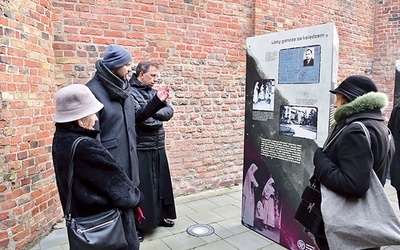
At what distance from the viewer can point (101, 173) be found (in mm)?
1818

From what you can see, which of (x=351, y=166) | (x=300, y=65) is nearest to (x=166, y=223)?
(x=300, y=65)

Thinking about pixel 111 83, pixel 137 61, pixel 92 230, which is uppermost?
pixel 137 61

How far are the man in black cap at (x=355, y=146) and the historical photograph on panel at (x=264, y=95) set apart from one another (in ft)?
3.75

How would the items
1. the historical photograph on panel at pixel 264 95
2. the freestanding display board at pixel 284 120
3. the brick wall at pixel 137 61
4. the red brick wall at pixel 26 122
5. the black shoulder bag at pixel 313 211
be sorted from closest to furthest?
the black shoulder bag at pixel 313 211
the freestanding display board at pixel 284 120
the red brick wall at pixel 26 122
the brick wall at pixel 137 61
the historical photograph on panel at pixel 264 95

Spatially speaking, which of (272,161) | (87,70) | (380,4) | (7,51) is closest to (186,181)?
(272,161)

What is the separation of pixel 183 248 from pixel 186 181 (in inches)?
59.6

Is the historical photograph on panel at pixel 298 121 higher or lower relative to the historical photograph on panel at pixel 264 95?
lower

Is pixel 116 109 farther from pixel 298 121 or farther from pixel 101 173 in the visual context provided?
pixel 298 121

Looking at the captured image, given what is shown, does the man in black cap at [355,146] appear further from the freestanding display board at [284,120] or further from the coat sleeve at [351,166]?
the freestanding display board at [284,120]

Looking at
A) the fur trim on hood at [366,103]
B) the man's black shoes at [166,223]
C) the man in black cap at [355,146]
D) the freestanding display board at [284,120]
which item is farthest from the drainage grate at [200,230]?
the fur trim on hood at [366,103]

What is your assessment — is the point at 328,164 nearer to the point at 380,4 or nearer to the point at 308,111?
the point at 308,111

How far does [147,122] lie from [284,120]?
1414mm

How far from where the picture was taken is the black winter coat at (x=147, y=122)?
335 centimetres

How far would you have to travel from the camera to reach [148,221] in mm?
3449
